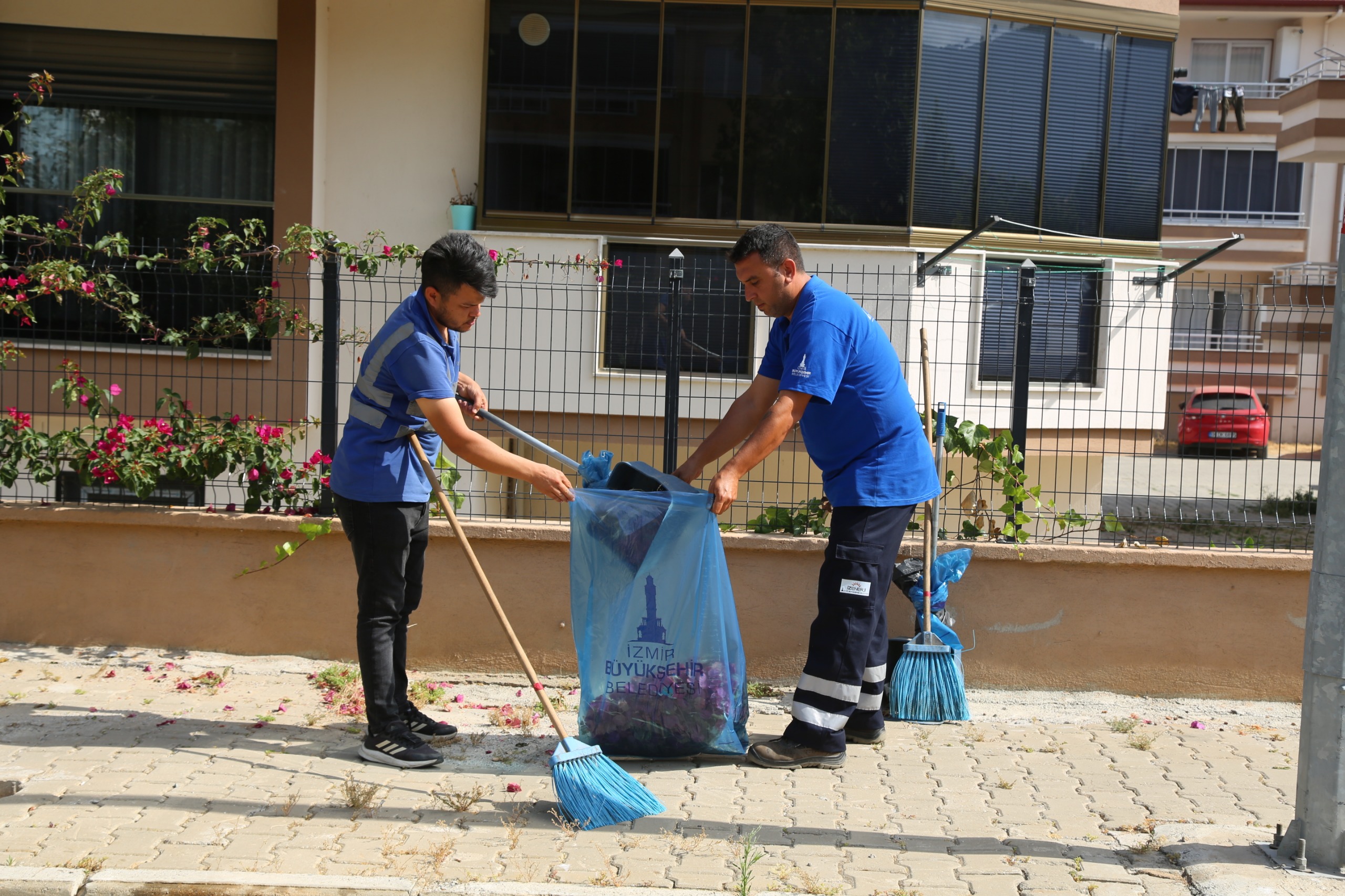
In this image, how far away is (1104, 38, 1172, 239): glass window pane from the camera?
31.0ft

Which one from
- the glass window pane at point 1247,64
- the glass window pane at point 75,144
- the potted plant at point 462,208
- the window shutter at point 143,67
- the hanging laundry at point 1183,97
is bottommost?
the potted plant at point 462,208

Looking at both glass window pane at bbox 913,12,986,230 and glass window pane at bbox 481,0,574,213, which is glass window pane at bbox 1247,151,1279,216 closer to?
glass window pane at bbox 913,12,986,230

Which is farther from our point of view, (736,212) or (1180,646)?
(736,212)

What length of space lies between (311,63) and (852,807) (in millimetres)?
7237

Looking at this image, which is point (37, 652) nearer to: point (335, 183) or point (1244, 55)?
point (335, 183)

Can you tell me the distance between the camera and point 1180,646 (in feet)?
17.3

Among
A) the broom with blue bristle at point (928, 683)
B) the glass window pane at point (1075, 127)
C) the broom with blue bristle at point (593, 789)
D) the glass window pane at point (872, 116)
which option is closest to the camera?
the broom with blue bristle at point (593, 789)

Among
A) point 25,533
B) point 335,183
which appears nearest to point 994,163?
point 335,183

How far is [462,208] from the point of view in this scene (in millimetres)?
8812

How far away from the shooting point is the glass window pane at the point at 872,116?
8.75 m

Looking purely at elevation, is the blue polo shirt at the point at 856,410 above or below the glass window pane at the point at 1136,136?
below

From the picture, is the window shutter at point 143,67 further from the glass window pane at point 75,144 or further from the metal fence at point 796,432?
the metal fence at point 796,432

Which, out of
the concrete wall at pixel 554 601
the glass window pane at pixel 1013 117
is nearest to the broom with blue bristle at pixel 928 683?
the concrete wall at pixel 554 601

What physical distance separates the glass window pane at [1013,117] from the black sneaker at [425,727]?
6671mm
